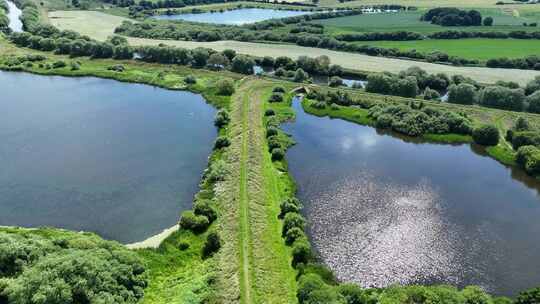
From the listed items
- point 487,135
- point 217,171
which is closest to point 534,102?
point 487,135

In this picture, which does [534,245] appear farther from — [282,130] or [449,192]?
[282,130]

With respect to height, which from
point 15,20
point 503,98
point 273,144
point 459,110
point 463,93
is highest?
point 15,20

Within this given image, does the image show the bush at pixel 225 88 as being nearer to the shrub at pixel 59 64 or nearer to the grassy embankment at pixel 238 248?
the grassy embankment at pixel 238 248

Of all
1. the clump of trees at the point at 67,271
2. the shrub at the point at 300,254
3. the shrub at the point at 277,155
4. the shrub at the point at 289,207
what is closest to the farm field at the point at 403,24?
the shrub at the point at 277,155

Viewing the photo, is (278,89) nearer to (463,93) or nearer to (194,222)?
(463,93)

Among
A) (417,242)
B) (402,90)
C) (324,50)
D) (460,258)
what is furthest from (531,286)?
(324,50)

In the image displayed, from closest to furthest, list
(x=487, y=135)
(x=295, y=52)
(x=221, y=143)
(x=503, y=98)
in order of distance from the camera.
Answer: (x=221, y=143) → (x=487, y=135) → (x=503, y=98) → (x=295, y=52)
